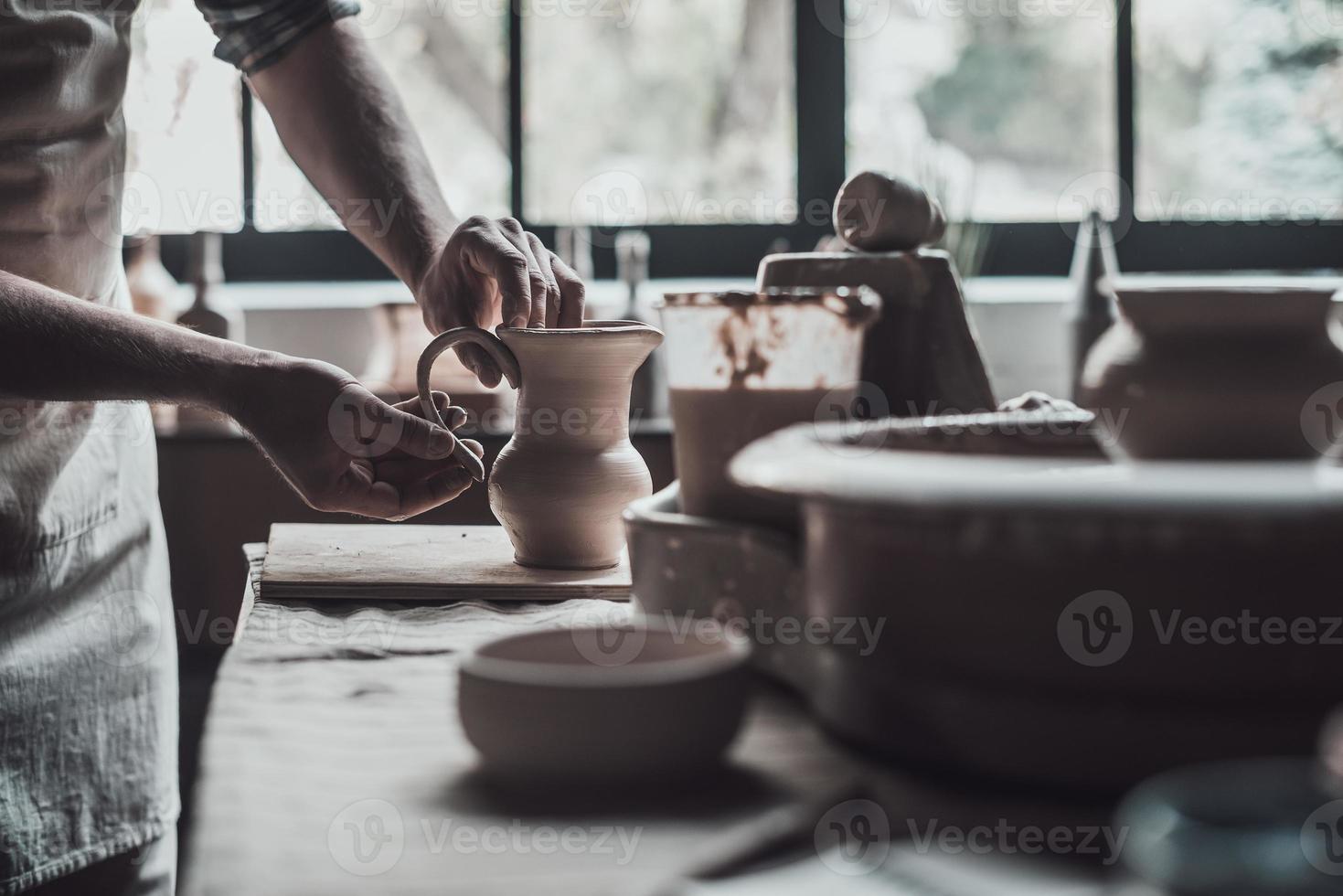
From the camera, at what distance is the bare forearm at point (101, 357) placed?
1.14m

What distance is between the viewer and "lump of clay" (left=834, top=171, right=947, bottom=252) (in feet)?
3.63

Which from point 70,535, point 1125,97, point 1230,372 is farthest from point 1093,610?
point 1125,97

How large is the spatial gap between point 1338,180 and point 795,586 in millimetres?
2962

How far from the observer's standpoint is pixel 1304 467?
1.98 feet

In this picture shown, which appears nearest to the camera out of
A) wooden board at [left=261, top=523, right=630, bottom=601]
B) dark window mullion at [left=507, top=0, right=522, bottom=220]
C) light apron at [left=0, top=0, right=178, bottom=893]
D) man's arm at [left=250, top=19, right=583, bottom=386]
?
wooden board at [left=261, top=523, right=630, bottom=601]

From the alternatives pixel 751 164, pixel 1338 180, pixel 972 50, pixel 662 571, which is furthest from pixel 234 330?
pixel 1338 180

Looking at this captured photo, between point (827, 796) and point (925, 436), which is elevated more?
point (925, 436)

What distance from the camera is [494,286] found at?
4.70 ft

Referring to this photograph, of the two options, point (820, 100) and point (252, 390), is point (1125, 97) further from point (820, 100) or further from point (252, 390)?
point (252, 390)

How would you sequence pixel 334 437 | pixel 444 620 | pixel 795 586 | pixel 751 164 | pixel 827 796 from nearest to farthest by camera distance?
pixel 827 796
pixel 795 586
pixel 444 620
pixel 334 437
pixel 751 164

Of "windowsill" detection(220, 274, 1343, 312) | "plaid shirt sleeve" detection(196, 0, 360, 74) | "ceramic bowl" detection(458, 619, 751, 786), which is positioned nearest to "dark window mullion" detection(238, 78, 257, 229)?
"windowsill" detection(220, 274, 1343, 312)

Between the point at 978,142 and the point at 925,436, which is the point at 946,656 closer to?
the point at 925,436

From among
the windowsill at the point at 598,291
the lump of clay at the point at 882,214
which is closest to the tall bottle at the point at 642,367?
the windowsill at the point at 598,291

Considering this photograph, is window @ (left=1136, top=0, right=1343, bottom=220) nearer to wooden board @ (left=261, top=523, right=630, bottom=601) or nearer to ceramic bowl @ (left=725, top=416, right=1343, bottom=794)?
wooden board @ (left=261, top=523, right=630, bottom=601)
